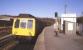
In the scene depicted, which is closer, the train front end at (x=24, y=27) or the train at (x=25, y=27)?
the train at (x=25, y=27)

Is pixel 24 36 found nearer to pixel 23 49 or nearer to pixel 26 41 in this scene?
pixel 26 41

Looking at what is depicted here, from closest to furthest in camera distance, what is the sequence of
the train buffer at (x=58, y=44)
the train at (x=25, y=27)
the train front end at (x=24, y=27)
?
1. the train buffer at (x=58, y=44)
2. the train at (x=25, y=27)
3. the train front end at (x=24, y=27)

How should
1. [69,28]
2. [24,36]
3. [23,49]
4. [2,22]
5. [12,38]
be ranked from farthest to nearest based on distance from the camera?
[2,22], [69,28], [12,38], [24,36], [23,49]

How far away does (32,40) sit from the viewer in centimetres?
1758

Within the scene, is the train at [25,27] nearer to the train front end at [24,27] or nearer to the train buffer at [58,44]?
the train front end at [24,27]

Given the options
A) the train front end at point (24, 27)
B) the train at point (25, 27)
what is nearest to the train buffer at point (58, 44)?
the train at point (25, 27)

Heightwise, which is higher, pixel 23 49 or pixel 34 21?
pixel 34 21

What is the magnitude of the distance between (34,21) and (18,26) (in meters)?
1.69

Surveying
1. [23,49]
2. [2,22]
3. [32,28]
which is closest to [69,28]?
[32,28]

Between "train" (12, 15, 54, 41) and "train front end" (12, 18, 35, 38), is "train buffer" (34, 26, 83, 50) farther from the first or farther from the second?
"train front end" (12, 18, 35, 38)

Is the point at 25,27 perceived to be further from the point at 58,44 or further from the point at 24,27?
the point at 58,44

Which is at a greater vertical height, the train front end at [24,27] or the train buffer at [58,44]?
the train front end at [24,27]

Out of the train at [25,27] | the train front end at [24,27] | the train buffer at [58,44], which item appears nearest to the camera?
the train buffer at [58,44]

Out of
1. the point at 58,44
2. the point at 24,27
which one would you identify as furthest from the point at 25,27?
the point at 58,44
